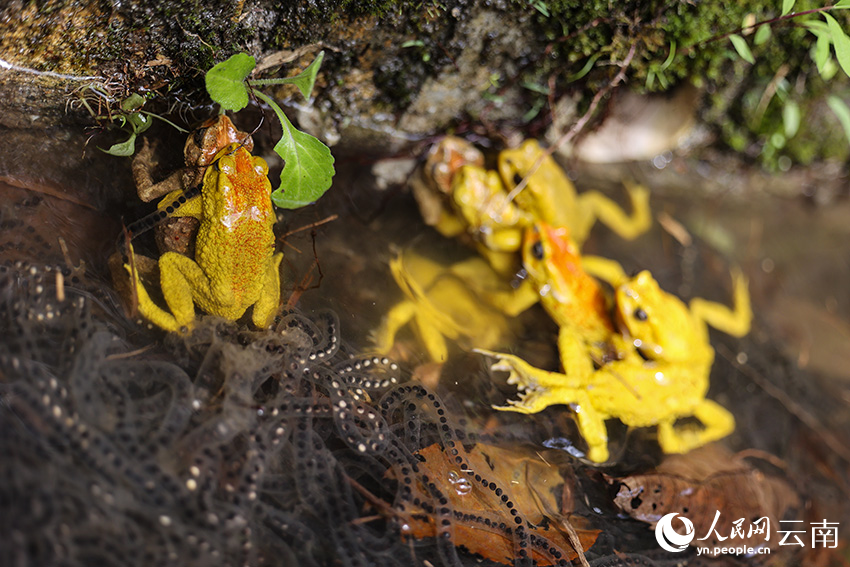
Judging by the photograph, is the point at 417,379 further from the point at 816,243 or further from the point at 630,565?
the point at 816,243

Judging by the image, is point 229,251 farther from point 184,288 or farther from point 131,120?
point 131,120

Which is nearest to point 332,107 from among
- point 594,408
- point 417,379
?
point 417,379

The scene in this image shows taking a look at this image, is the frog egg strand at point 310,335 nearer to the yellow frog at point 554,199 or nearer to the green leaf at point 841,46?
the yellow frog at point 554,199

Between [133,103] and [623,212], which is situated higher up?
[133,103]

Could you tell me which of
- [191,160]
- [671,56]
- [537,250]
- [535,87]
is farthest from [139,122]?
[671,56]

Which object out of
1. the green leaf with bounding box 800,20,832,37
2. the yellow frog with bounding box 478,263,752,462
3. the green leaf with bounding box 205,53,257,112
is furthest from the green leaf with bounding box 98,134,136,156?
the green leaf with bounding box 800,20,832,37

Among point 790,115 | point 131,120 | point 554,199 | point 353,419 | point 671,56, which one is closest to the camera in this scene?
point 353,419
